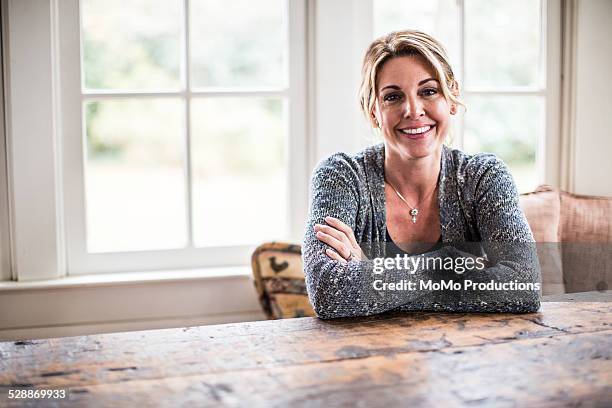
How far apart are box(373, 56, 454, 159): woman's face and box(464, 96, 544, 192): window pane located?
829 mm

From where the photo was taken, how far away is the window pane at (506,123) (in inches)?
118

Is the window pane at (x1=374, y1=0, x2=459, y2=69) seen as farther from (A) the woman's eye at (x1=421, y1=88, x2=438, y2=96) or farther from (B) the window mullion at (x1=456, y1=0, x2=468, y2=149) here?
(A) the woman's eye at (x1=421, y1=88, x2=438, y2=96)

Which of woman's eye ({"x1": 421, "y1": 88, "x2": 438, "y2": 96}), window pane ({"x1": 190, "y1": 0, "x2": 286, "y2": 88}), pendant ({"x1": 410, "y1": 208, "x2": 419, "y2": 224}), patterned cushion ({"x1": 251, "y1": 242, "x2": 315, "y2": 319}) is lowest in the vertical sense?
patterned cushion ({"x1": 251, "y1": 242, "x2": 315, "y2": 319})

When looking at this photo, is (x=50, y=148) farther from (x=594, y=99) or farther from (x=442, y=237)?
(x=594, y=99)

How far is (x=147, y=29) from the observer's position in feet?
8.94

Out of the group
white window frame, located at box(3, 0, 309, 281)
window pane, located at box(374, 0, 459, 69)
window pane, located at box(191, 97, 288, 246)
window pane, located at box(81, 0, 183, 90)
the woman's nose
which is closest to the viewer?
the woman's nose

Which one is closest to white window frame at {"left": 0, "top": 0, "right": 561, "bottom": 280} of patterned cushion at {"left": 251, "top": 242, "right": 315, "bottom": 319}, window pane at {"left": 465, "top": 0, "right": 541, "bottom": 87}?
patterned cushion at {"left": 251, "top": 242, "right": 315, "bottom": 319}

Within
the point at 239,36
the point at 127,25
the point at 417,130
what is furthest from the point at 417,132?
the point at 127,25

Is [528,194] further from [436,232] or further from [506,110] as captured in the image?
[436,232]

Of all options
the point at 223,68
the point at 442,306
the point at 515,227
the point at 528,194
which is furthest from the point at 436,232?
the point at 223,68

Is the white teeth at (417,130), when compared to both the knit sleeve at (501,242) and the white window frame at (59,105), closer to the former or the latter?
the knit sleeve at (501,242)

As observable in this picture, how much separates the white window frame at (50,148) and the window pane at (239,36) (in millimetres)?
92

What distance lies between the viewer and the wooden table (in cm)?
129

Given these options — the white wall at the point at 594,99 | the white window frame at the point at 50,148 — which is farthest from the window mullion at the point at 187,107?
the white wall at the point at 594,99
